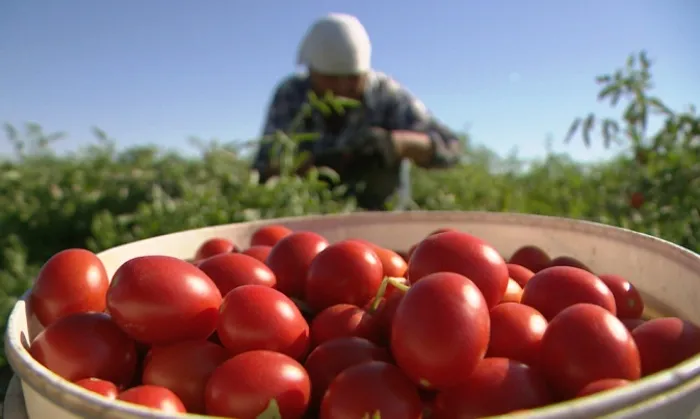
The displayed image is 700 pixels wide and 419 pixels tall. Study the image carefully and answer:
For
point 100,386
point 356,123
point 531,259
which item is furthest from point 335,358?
point 356,123

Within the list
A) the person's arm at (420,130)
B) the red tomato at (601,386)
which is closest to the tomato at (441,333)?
the red tomato at (601,386)

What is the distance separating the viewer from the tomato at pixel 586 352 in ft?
2.17

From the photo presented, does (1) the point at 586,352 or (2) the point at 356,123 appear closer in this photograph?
(1) the point at 586,352

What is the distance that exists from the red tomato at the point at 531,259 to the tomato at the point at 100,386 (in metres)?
0.73

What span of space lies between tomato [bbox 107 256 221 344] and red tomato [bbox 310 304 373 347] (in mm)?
146

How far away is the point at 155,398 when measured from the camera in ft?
2.13

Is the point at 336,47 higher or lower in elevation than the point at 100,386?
higher

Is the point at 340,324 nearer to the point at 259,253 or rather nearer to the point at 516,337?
the point at 516,337

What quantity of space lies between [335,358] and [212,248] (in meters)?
0.55

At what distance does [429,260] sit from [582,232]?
49 cm

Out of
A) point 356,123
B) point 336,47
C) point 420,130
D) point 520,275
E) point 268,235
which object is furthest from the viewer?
point 420,130

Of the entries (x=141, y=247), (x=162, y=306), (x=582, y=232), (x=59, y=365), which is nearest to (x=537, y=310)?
(x=582, y=232)

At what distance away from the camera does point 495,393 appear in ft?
2.11

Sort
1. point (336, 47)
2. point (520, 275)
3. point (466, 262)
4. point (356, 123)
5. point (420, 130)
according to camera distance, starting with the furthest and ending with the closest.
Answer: point (420, 130) → point (356, 123) → point (336, 47) → point (520, 275) → point (466, 262)
